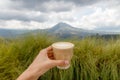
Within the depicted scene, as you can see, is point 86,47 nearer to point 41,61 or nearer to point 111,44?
point 111,44

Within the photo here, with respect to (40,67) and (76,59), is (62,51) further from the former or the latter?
(76,59)

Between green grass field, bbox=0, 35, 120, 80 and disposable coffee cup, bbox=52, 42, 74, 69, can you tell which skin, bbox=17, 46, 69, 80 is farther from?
green grass field, bbox=0, 35, 120, 80

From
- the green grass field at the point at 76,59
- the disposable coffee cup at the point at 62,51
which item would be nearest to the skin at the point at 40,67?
the disposable coffee cup at the point at 62,51

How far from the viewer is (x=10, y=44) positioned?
5.04 metres

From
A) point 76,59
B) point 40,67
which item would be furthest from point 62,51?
point 76,59

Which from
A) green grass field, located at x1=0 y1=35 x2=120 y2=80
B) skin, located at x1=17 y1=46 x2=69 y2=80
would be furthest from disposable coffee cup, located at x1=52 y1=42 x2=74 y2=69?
green grass field, located at x1=0 y1=35 x2=120 y2=80

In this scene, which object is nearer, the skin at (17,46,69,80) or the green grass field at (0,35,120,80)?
the skin at (17,46,69,80)

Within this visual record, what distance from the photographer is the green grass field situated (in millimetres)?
4445

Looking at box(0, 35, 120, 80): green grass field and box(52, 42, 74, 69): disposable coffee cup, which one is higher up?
box(52, 42, 74, 69): disposable coffee cup

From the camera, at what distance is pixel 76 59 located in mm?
4535

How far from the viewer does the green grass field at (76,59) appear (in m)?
4.45

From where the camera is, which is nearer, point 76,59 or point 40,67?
point 40,67

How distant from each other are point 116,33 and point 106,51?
95 centimetres

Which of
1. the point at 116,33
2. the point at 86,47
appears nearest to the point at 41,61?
the point at 86,47
